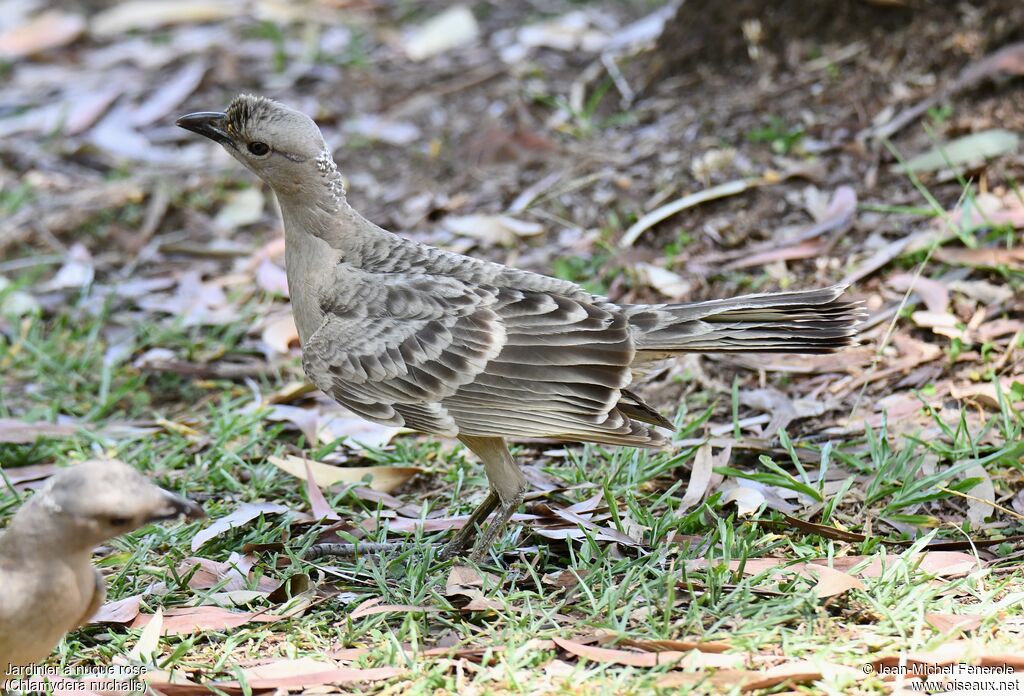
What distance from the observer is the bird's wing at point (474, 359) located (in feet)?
14.3

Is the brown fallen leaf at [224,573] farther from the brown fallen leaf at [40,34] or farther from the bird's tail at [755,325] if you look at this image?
the brown fallen leaf at [40,34]

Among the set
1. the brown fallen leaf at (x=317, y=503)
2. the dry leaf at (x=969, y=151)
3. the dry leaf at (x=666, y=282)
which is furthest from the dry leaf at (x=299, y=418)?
the dry leaf at (x=969, y=151)

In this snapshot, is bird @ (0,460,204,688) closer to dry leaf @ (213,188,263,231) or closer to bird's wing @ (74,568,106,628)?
bird's wing @ (74,568,106,628)

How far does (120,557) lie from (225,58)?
21.6 ft

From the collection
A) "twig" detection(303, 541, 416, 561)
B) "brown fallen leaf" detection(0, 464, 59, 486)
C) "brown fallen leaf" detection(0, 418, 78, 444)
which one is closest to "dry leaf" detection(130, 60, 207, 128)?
"brown fallen leaf" detection(0, 418, 78, 444)

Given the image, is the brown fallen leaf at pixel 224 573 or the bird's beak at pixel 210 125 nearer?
the brown fallen leaf at pixel 224 573

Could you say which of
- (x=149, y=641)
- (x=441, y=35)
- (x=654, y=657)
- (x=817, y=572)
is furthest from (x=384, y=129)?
(x=654, y=657)

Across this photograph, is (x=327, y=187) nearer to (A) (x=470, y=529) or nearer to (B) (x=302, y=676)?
(A) (x=470, y=529)

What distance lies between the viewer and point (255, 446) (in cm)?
536

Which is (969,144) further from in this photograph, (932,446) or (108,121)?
(108,121)

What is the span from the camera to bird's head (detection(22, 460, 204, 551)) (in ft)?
10.6

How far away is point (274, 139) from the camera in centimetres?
486

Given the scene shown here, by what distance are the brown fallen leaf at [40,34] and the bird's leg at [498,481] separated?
8022 mm

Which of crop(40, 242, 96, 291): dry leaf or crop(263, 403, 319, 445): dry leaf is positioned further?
crop(40, 242, 96, 291): dry leaf
